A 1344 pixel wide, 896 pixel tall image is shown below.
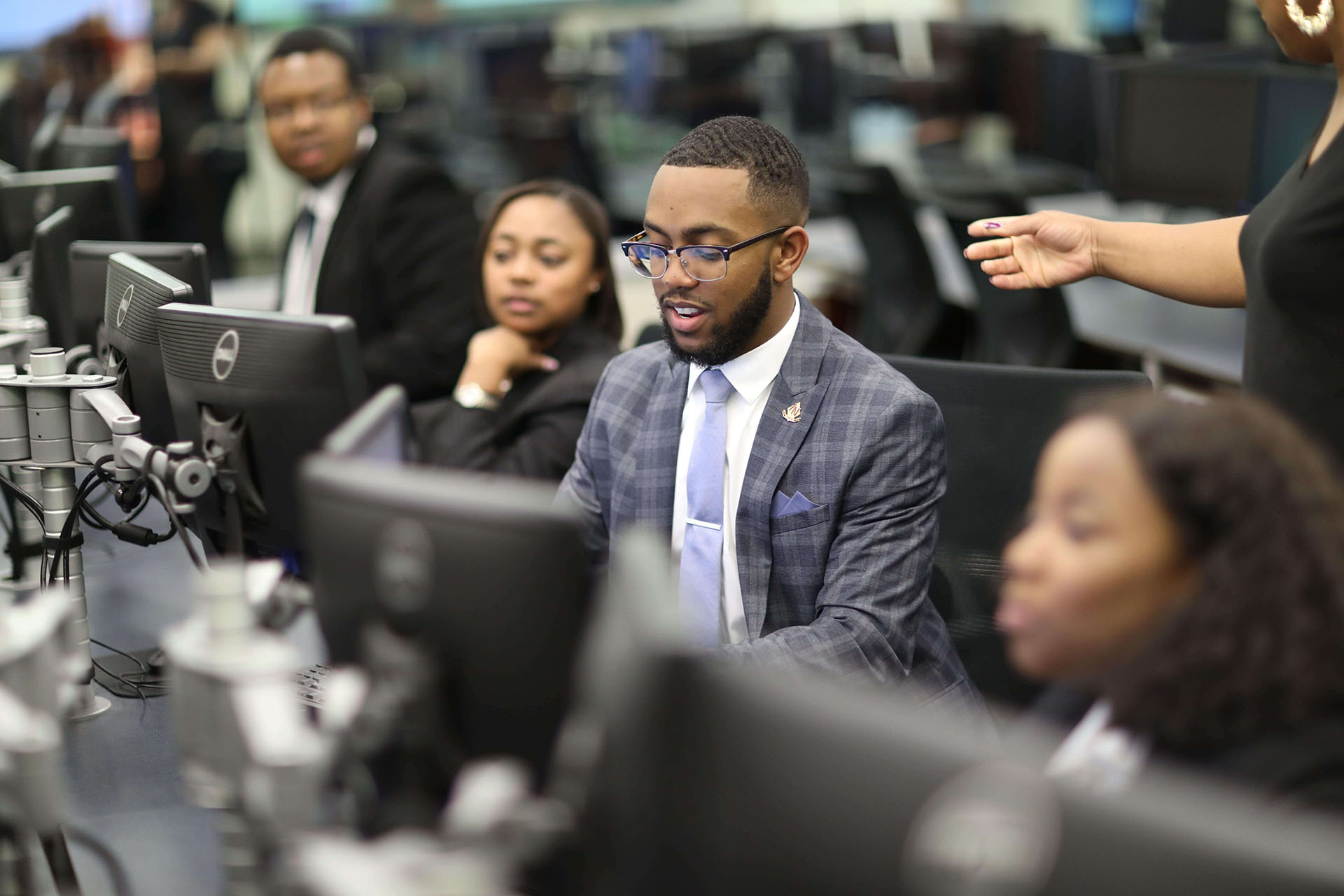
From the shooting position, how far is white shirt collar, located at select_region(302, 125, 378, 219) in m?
2.99

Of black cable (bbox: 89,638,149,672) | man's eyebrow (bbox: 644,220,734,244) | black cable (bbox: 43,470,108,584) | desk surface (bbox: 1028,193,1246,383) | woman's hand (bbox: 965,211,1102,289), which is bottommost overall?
black cable (bbox: 89,638,149,672)

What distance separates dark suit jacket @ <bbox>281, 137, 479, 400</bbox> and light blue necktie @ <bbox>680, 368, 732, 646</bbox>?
48.2 inches

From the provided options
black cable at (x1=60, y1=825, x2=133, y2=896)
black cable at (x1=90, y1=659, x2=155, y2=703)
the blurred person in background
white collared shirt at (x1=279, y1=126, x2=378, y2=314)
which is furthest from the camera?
the blurred person in background

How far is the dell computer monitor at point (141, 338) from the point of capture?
1.57 meters

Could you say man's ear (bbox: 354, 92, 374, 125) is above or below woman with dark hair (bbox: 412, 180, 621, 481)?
above

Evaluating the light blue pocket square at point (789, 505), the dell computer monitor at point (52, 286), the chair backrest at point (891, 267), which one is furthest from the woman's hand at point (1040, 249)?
the chair backrest at point (891, 267)

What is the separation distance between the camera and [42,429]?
5.36 ft

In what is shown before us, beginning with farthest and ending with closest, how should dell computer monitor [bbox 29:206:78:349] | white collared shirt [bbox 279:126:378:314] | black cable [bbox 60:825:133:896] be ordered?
white collared shirt [bbox 279:126:378:314]
dell computer monitor [bbox 29:206:78:349]
black cable [bbox 60:825:133:896]

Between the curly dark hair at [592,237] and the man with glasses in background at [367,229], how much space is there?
1.21 feet

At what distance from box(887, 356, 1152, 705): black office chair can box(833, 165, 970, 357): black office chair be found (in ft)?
7.31

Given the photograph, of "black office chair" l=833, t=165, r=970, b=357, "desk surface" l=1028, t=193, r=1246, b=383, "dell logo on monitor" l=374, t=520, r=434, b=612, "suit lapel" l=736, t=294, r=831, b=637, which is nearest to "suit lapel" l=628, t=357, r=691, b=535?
Answer: "suit lapel" l=736, t=294, r=831, b=637

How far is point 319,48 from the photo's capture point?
3.01 meters

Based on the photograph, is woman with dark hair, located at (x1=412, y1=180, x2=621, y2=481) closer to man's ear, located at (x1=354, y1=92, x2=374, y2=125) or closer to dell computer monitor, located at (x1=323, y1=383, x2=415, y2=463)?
man's ear, located at (x1=354, y1=92, x2=374, y2=125)

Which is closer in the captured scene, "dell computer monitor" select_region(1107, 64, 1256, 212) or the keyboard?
the keyboard
